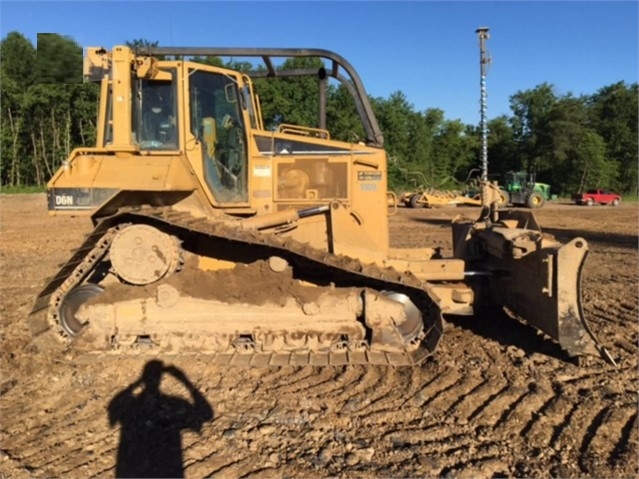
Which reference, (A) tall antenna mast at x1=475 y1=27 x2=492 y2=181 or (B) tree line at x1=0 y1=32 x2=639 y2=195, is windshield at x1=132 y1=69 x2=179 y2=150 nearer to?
(A) tall antenna mast at x1=475 y1=27 x2=492 y2=181

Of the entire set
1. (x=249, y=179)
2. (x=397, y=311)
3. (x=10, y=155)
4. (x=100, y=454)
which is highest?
(x=10, y=155)

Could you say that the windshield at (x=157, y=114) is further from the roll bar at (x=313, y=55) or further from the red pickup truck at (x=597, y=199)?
the red pickup truck at (x=597, y=199)

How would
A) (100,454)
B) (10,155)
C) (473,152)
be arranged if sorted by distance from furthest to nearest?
(473,152)
(10,155)
(100,454)

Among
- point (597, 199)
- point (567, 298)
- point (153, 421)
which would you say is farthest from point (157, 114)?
point (597, 199)

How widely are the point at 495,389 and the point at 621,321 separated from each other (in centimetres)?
282

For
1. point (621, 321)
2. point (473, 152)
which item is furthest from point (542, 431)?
point (473, 152)

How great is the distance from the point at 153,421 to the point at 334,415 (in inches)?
49.9

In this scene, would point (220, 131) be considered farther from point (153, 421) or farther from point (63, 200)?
point (153, 421)

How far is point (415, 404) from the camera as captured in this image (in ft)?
14.1

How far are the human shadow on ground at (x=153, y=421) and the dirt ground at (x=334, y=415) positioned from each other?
1 cm

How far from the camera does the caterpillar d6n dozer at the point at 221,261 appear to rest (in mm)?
5090

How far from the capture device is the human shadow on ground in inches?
135

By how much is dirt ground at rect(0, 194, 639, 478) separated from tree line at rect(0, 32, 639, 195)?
1606 centimetres

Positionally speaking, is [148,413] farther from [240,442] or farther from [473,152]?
[473,152]
